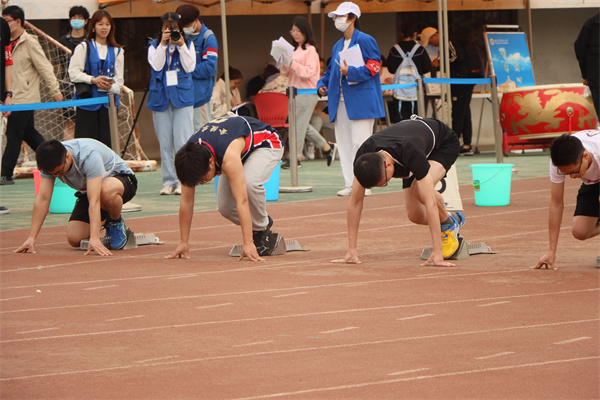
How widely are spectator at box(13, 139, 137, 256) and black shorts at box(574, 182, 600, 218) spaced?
337 centimetres

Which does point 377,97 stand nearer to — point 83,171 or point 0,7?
point 83,171

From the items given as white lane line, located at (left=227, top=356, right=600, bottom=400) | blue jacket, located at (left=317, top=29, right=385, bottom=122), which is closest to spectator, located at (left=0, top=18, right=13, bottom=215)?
blue jacket, located at (left=317, top=29, right=385, bottom=122)

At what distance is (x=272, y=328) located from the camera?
15.0 ft

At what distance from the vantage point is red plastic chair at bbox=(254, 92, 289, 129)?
1500cm

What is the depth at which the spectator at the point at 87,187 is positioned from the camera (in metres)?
6.73

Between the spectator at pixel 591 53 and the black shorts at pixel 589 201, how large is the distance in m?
3.81

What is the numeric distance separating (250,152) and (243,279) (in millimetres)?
1376

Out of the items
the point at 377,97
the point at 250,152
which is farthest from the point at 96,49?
the point at 250,152

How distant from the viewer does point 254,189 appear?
6816 millimetres

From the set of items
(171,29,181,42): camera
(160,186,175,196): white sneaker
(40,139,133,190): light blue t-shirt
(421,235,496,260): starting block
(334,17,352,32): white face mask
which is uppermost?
(334,17,352,32): white face mask

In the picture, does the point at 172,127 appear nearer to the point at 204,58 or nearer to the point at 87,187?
the point at 204,58

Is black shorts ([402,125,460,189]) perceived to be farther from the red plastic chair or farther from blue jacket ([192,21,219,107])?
the red plastic chair

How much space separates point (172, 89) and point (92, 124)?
950mm

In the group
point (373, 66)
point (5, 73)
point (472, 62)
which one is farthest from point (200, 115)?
point (472, 62)
